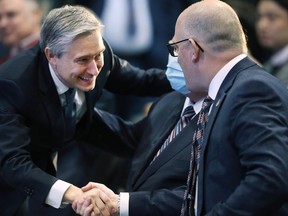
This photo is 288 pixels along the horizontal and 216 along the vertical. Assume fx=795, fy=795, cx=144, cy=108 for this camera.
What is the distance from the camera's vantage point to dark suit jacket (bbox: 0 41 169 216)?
10.8ft

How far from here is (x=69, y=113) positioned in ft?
11.6

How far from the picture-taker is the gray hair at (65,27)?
3.24 meters

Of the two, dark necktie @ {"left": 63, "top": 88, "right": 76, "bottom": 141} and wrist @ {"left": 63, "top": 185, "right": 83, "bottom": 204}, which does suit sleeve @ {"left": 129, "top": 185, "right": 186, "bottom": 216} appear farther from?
dark necktie @ {"left": 63, "top": 88, "right": 76, "bottom": 141}

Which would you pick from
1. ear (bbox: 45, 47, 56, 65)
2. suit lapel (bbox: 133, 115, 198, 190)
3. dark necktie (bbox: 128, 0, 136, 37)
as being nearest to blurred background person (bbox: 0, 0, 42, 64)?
dark necktie (bbox: 128, 0, 136, 37)

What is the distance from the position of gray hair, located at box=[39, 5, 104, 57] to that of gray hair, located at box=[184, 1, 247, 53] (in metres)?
0.54

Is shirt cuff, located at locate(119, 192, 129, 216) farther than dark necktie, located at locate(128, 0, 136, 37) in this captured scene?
No

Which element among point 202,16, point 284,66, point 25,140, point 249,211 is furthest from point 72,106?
A: point 284,66

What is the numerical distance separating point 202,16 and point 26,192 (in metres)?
1.08

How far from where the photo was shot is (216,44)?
9.27 feet

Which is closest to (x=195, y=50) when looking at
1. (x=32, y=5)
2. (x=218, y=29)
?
(x=218, y=29)

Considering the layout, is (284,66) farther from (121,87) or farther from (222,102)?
(222,102)

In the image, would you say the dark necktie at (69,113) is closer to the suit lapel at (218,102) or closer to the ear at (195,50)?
the ear at (195,50)

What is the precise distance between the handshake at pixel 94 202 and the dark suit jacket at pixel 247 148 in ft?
2.03

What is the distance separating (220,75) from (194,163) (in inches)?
14.0
